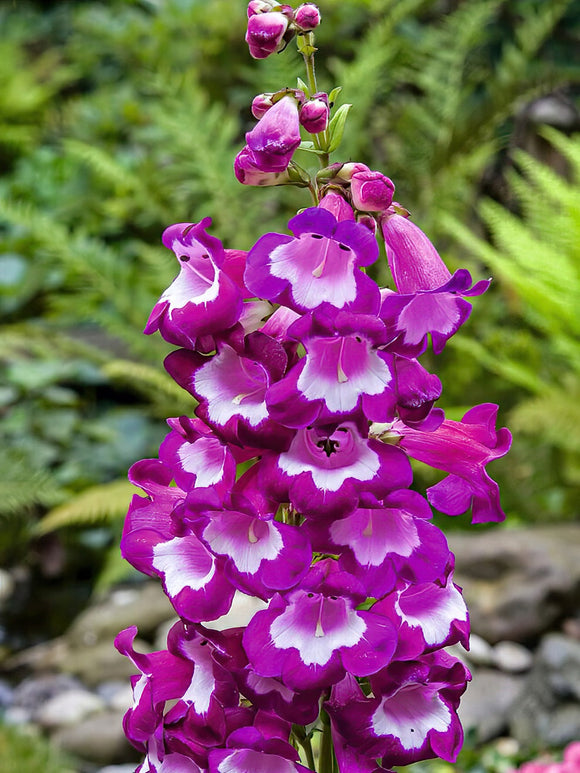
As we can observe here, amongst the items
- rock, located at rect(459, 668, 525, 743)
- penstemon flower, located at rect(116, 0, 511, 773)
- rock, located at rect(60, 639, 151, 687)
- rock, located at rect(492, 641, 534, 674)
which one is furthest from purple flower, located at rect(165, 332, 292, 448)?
rock, located at rect(60, 639, 151, 687)

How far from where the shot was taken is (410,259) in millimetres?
700

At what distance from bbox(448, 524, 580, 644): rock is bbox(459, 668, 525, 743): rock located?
21 centimetres

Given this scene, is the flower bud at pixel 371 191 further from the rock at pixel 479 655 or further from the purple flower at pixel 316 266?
the rock at pixel 479 655

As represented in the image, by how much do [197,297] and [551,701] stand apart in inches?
77.4

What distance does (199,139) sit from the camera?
11.0ft

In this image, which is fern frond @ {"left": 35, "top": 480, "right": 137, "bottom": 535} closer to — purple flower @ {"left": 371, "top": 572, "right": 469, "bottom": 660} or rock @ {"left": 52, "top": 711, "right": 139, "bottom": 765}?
rock @ {"left": 52, "top": 711, "right": 139, "bottom": 765}

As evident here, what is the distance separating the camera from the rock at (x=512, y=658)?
248 cm

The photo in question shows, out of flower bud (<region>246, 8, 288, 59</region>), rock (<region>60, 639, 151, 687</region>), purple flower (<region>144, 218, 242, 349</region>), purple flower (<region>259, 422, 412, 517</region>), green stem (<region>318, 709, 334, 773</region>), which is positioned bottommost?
rock (<region>60, 639, 151, 687</region>)

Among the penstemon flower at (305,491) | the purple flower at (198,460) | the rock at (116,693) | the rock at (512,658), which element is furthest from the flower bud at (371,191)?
the rock at (116,693)

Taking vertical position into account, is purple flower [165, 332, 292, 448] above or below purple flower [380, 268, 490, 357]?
below

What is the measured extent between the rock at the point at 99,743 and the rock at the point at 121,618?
47 centimetres

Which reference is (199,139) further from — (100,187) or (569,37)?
(569,37)

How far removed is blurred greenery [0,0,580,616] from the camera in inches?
129

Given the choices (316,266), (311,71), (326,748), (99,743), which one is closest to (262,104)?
(311,71)
